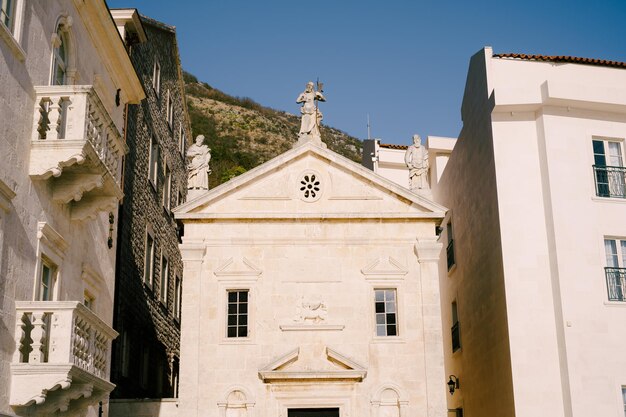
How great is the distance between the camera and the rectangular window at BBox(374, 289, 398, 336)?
70.2 ft

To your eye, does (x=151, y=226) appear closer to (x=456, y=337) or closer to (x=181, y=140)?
(x=181, y=140)

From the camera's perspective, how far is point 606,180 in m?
21.5

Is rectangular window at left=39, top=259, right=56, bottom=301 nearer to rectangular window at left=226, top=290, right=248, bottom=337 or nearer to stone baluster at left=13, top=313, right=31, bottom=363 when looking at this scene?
stone baluster at left=13, top=313, right=31, bottom=363

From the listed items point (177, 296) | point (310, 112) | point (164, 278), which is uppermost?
point (310, 112)

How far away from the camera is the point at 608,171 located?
2150 cm

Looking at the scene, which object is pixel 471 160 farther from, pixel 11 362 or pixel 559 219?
pixel 11 362

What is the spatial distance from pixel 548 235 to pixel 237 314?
8.11 m

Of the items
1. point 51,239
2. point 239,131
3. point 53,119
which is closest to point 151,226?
point 51,239

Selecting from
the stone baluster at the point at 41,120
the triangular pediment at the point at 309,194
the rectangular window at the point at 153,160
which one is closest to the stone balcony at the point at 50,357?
the stone baluster at the point at 41,120

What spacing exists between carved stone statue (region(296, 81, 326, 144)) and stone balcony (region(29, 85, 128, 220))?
8.51 m

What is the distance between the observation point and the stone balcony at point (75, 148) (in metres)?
13.3

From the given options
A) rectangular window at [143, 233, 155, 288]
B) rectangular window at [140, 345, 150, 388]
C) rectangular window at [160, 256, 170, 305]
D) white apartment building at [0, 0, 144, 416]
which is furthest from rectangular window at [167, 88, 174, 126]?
white apartment building at [0, 0, 144, 416]

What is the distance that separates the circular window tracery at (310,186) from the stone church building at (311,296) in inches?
1.2

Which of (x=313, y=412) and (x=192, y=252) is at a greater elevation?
(x=192, y=252)
